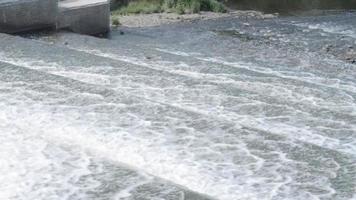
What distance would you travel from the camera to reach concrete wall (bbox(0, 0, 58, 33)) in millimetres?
13078

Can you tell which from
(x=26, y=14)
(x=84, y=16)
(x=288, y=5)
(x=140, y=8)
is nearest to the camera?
(x=26, y=14)

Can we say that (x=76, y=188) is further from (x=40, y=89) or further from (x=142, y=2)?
(x=142, y=2)

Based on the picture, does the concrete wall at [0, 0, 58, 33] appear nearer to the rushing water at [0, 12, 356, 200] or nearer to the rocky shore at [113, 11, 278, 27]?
the rushing water at [0, 12, 356, 200]

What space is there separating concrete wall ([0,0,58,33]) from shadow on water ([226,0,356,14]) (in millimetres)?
9174

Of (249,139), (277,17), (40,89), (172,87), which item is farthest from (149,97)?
(277,17)

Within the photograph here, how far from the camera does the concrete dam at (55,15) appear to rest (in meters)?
13.2

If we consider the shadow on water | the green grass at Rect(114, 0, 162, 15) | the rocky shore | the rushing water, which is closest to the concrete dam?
the rushing water

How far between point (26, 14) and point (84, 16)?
191 centimetres

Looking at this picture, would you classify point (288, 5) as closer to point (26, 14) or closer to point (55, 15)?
point (55, 15)

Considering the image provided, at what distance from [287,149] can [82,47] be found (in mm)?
Answer: 6748

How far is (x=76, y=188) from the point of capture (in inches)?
226

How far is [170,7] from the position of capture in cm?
2041

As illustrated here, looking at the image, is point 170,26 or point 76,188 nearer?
point 76,188

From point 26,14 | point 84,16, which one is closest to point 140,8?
point 84,16
